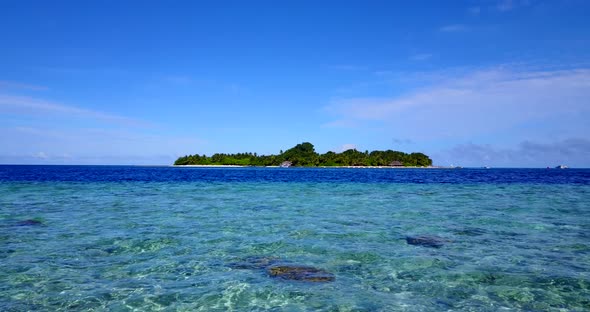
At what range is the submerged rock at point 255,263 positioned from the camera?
1246 centimetres

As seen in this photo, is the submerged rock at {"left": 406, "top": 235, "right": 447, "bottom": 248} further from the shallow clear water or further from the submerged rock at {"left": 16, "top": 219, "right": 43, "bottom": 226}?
the submerged rock at {"left": 16, "top": 219, "right": 43, "bottom": 226}

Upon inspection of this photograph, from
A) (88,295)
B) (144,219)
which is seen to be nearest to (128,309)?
(88,295)

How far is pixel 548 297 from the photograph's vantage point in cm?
974

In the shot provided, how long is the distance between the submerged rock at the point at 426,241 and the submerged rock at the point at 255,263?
20.4 ft

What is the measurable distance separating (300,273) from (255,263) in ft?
6.33

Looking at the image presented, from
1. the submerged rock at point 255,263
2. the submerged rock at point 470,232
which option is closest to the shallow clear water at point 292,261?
the submerged rock at point 470,232

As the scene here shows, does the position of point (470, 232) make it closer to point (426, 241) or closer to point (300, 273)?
point (426, 241)

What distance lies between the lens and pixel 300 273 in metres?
11.7

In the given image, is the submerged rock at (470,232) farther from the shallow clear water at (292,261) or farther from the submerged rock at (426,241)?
the submerged rock at (426,241)

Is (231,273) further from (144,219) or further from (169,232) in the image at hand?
(144,219)

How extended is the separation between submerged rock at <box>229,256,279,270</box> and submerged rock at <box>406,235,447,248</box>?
6224 millimetres

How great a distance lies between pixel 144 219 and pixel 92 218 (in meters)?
2.97

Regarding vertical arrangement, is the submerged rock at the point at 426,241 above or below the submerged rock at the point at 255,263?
above

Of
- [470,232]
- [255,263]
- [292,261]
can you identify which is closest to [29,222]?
[255,263]
